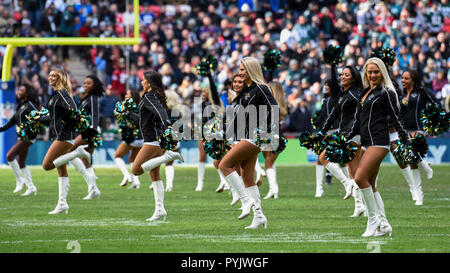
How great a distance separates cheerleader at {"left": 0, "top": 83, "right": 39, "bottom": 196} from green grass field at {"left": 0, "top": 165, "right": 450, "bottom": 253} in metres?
0.31

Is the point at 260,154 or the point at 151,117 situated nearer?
the point at 151,117

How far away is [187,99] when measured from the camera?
2405cm

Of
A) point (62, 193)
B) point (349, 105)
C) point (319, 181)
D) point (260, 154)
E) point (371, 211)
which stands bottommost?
point (260, 154)

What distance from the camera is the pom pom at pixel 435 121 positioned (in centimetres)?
1043

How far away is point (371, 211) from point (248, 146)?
1.40 meters

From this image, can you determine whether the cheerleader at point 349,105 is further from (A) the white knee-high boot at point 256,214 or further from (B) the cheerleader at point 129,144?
(B) the cheerleader at point 129,144

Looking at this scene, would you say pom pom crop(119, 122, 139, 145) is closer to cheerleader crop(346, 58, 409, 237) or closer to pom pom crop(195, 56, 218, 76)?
pom pom crop(195, 56, 218, 76)

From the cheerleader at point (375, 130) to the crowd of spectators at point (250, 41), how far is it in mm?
13453

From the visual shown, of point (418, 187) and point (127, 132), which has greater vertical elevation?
point (127, 132)

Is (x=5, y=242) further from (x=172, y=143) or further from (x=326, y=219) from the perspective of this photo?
(x=326, y=219)

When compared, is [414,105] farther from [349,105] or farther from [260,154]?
[260,154]

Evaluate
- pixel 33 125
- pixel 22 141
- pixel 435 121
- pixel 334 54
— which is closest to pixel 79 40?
pixel 22 141

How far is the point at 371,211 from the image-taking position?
349 inches

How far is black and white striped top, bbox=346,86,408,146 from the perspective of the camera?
873 centimetres
